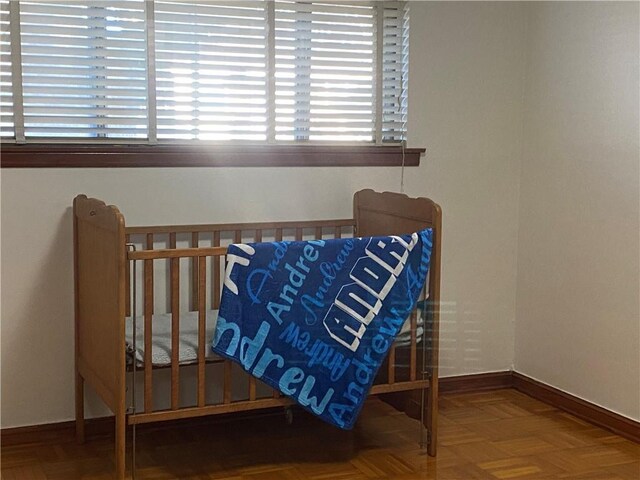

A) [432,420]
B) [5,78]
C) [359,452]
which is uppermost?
[5,78]

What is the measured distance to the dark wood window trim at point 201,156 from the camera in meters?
2.83

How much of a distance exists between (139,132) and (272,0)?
66cm

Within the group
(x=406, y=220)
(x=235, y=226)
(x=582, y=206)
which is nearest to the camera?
(x=406, y=220)

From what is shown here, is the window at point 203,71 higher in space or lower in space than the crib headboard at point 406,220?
higher

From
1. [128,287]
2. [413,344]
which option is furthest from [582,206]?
[128,287]

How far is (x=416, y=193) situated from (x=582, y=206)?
24.3 inches

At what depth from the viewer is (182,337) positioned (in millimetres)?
2713

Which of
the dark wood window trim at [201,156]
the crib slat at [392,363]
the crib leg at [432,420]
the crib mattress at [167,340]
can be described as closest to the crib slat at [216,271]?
the crib mattress at [167,340]

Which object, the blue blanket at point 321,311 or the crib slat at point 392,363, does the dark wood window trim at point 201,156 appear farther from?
the crib slat at point 392,363

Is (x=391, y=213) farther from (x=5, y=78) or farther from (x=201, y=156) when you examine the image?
(x=5, y=78)

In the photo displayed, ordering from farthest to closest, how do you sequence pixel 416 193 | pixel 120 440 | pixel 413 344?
pixel 416 193
pixel 413 344
pixel 120 440

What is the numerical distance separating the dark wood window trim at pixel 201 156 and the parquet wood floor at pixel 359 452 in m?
0.91

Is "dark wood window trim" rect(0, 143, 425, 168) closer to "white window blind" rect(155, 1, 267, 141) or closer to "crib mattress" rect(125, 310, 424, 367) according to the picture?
"white window blind" rect(155, 1, 267, 141)

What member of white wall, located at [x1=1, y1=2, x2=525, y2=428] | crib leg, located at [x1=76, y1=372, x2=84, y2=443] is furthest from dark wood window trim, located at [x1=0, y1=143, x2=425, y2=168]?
crib leg, located at [x1=76, y1=372, x2=84, y2=443]
